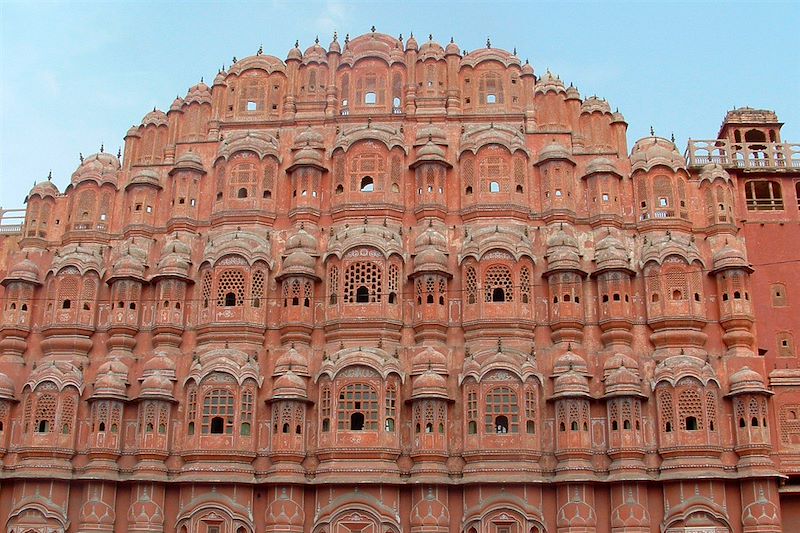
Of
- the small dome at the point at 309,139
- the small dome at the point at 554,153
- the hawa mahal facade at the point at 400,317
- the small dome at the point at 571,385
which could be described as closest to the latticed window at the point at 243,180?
the hawa mahal facade at the point at 400,317

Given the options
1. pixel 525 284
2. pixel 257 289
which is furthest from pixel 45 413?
pixel 525 284

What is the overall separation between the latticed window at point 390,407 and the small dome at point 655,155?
11.9 meters

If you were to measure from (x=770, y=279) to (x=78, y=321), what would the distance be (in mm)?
24080

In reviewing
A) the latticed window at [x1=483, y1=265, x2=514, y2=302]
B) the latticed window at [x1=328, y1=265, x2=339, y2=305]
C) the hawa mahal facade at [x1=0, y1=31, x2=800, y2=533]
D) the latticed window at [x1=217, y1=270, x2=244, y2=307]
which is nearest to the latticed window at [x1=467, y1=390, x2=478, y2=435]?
the hawa mahal facade at [x1=0, y1=31, x2=800, y2=533]

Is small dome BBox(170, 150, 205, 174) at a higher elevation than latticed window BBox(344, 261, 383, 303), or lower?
higher

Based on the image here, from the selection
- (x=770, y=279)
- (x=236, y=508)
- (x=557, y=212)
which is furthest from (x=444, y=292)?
(x=770, y=279)

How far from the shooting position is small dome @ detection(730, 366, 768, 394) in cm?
2795

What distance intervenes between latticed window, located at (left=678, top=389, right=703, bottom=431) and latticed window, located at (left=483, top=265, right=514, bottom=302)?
6.29 metres

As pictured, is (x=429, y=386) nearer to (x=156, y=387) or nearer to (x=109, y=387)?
(x=156, y=387)

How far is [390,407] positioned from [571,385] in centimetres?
576

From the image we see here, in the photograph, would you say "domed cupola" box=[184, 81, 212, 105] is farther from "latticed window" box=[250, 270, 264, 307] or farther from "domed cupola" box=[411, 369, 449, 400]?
"domed cupola" box=[411, 369, 449, 400]

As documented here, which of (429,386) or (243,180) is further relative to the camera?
(243,180)

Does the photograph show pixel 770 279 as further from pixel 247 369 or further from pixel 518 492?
pixel 247 369

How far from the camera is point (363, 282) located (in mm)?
30109
